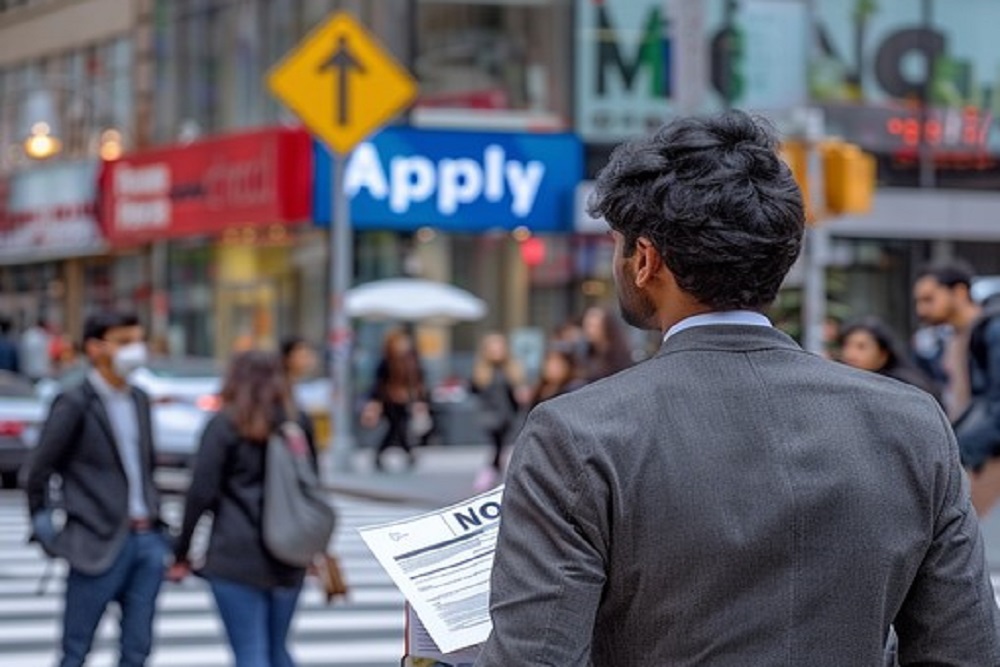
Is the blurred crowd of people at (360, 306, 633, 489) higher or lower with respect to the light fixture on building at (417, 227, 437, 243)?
lower

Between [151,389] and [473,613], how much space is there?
21.0 m

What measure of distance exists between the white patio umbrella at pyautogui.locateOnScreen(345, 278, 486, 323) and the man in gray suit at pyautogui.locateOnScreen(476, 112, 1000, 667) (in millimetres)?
26427

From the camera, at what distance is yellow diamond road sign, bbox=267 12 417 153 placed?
76.2 ft

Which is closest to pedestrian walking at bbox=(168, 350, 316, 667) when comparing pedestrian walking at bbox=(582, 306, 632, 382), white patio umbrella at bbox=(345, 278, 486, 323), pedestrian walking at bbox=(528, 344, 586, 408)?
pedestrian walking at bbox=(582, 306, 632, 382)

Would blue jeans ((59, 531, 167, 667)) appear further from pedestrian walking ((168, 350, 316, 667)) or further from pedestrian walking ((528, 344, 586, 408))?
pedestrian walking ((528, 344, 586, 408))

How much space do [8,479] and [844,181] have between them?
426 inches

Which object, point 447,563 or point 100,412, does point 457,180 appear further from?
point 447,563

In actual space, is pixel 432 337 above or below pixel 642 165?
below

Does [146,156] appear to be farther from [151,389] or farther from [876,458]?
[876,458]

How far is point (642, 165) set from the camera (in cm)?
302

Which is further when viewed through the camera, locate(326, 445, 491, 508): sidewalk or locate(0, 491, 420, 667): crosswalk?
locate(326, 445, 491, 508): sidewalk

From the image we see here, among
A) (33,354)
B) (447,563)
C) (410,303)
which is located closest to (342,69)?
(410,303)

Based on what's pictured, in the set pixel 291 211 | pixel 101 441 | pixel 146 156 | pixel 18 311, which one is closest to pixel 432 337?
pixel 291 211

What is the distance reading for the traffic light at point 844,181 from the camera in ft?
52.6
